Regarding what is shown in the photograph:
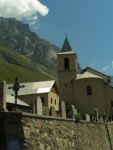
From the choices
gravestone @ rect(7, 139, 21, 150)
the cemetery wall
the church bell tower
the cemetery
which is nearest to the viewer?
gravestone @ rect(7, 139, 21, 150)

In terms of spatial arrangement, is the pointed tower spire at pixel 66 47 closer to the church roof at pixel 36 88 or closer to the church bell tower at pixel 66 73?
the church bell tower at pixel 66 73

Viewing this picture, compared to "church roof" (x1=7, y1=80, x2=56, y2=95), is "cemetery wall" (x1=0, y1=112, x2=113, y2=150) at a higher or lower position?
lower

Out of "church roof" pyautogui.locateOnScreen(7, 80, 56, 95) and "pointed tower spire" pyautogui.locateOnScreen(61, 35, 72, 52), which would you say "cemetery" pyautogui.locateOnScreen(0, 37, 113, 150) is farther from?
"church roof" pyautogui.locateOnScreen(7, 80, 56, 95)

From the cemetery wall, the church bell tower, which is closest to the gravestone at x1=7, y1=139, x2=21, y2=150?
the cemetery wall

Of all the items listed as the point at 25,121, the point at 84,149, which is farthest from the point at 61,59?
the point at 25,121

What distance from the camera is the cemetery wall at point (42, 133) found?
13.5 meters

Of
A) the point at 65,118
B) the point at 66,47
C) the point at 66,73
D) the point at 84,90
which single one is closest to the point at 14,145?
the point at 65,118

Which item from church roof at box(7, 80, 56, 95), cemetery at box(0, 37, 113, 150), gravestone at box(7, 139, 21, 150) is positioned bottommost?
gravestone at box(7, 139, 21, 150)

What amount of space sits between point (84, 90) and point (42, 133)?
39796 mm

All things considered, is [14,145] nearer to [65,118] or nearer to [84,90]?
[65,118]

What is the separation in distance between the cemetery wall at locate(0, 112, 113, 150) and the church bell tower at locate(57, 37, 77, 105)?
31.5m

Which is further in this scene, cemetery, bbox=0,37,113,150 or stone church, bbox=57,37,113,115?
stone church, bbox=57,37,113,115

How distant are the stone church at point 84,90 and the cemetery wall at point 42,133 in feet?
93.7

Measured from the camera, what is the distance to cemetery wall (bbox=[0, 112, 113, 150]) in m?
13.5
